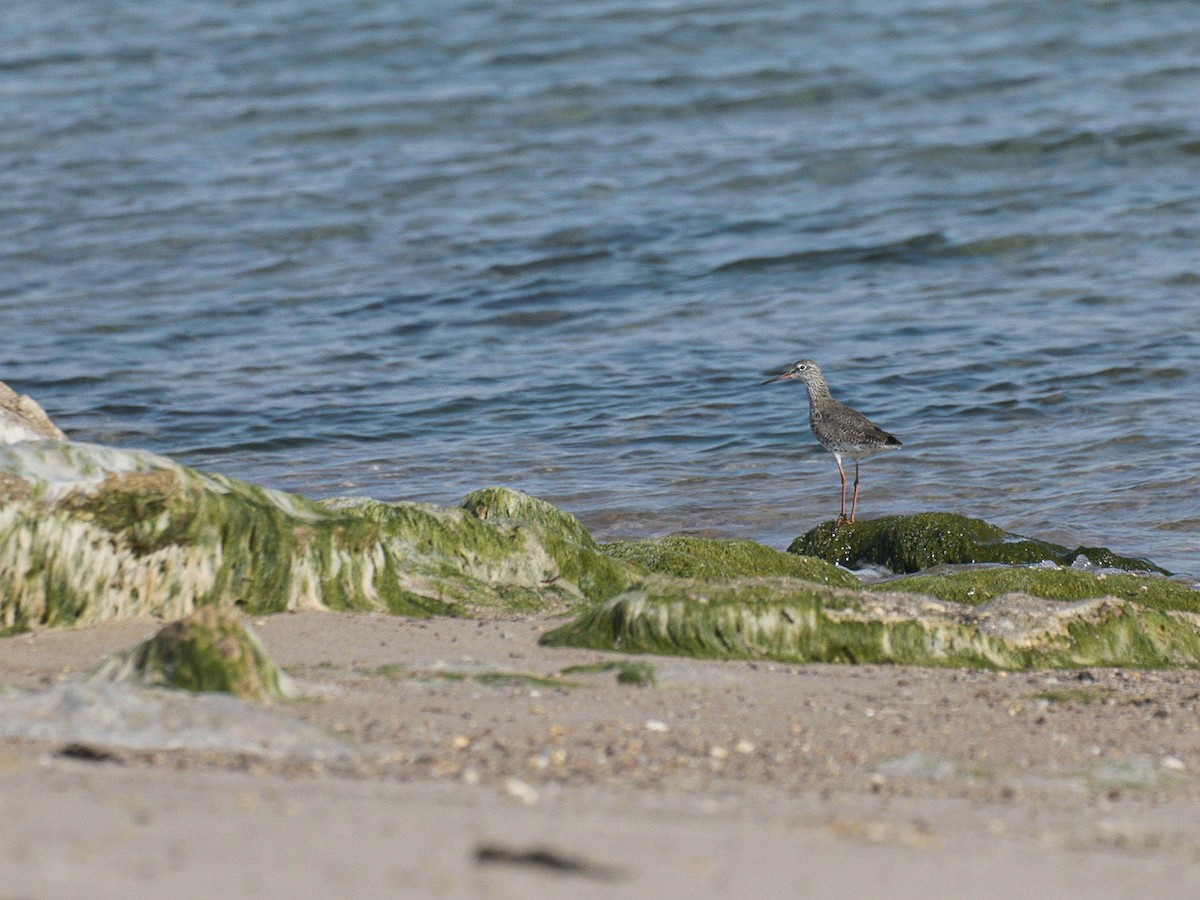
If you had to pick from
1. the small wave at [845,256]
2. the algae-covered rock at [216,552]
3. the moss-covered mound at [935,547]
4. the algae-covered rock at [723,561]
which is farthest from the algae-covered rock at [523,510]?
the small wave at [845,256]

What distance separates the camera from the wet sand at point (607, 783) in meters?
2.78

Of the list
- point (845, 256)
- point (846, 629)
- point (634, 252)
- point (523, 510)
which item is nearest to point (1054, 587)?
point (846, 629)

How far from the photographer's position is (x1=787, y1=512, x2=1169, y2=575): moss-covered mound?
24.7 ft

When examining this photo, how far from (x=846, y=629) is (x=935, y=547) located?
226cm

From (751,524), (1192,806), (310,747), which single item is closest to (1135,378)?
(751,524)

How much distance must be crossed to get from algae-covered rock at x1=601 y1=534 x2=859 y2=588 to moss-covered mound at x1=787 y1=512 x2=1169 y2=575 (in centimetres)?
74

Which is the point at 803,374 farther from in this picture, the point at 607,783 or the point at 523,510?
the point at 607,783

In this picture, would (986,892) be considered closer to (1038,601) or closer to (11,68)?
(1038,601)

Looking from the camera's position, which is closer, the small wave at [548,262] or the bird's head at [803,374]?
the bird's head at [803,374]

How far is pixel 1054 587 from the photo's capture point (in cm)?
636

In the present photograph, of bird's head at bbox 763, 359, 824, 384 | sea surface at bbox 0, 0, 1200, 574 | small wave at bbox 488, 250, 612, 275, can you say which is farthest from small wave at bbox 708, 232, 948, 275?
bird's head at bbox 763, 359, 824, 384

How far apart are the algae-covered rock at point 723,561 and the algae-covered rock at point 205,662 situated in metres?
2.72

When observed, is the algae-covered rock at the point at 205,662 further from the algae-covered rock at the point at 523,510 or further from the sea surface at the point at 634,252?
the sea surface at the point at 634,252

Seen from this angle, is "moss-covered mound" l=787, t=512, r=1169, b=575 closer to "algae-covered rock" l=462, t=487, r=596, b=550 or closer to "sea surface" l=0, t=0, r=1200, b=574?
"sea surface" l=0, t=0, r=1200, b=574
